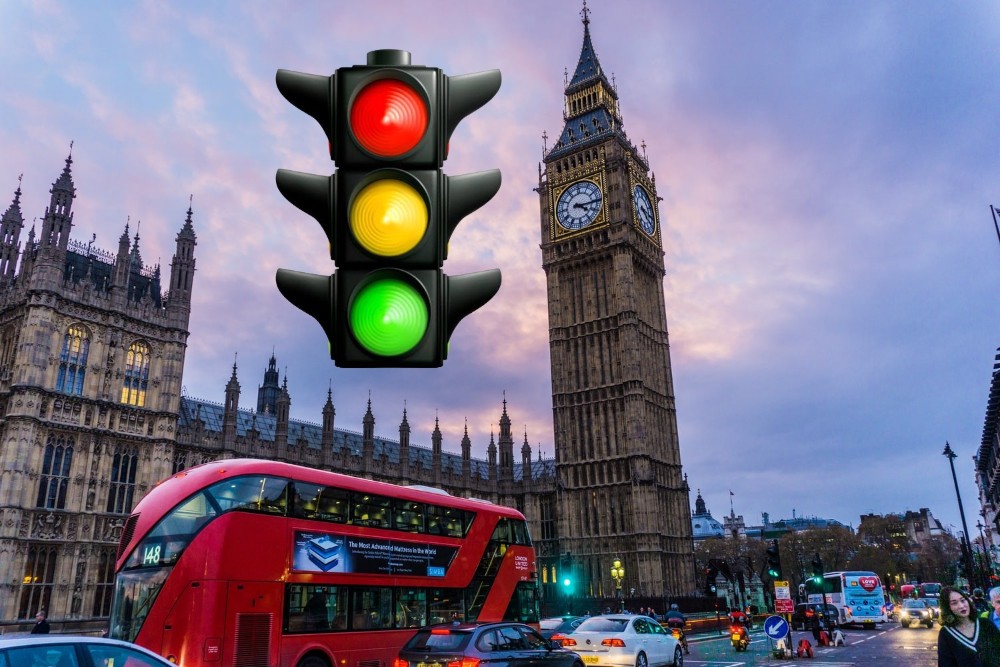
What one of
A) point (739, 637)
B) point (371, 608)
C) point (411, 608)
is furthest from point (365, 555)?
point (739, 637)

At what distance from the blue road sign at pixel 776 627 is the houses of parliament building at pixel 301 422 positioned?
95.8 feet

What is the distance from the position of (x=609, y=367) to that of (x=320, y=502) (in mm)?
49797

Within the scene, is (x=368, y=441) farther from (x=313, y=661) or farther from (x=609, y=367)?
(x=313, y=661)

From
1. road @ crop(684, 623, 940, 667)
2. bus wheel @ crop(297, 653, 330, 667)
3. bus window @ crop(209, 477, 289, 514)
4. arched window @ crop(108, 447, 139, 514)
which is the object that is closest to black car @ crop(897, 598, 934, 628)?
road @ crop(684, 623, 940, 667)

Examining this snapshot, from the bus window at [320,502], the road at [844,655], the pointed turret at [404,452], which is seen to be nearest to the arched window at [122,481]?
the pointed turret at [404,452]

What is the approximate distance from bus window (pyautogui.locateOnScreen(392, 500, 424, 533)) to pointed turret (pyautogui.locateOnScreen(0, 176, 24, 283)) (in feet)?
111

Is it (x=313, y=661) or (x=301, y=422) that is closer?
(x=313, y=661)

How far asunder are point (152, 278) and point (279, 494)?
115 feet

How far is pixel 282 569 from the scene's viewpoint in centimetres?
1526

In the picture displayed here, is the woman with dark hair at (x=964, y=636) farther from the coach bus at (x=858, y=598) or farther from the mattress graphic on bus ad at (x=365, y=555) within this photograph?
the coach bus at (x=858, y=598)

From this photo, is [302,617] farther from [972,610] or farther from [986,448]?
[986,448]

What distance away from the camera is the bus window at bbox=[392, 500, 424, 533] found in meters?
18.8

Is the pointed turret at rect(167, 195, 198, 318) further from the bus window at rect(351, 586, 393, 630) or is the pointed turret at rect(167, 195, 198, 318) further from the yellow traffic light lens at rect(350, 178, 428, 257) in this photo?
the yellow traffic light lens at rect(350, 178, 428, 257)

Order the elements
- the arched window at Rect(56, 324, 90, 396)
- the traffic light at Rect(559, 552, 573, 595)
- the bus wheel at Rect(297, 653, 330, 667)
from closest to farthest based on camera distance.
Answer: the bus wheel at Rect(297, 653, 330, 667), the arched window at Rect(56, 324, 90, 396), the traffic light at Rect(559, 552, 573, 595)
